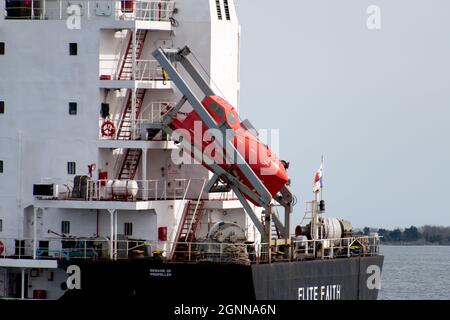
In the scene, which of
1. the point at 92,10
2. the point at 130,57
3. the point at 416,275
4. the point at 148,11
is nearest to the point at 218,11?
the point at 148,11

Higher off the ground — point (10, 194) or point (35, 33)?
point (35, 33)

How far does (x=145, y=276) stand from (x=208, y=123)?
4678mm

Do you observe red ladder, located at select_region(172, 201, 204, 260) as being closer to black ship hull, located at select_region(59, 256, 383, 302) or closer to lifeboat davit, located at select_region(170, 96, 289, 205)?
black ship hull, located at select_region(59, 256, 383, 302)

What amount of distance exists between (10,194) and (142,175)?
3.98 metres

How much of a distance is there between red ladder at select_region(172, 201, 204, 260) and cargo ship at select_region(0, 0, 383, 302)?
4cm

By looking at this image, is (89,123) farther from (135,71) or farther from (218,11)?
(218,11)

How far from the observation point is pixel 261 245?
217 ft

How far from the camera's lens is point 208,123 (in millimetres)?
66312

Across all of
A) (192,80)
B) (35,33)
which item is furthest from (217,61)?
(35,33)

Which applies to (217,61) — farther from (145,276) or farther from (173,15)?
(145,276)

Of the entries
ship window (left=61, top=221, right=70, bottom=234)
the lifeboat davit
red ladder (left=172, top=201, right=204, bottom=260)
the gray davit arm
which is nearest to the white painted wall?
ship window (left=61, top=221, right=70, bottom=234)

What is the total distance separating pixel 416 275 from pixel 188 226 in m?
37.2

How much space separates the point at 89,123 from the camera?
224ft

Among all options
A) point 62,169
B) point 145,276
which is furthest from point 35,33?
point 145,276
